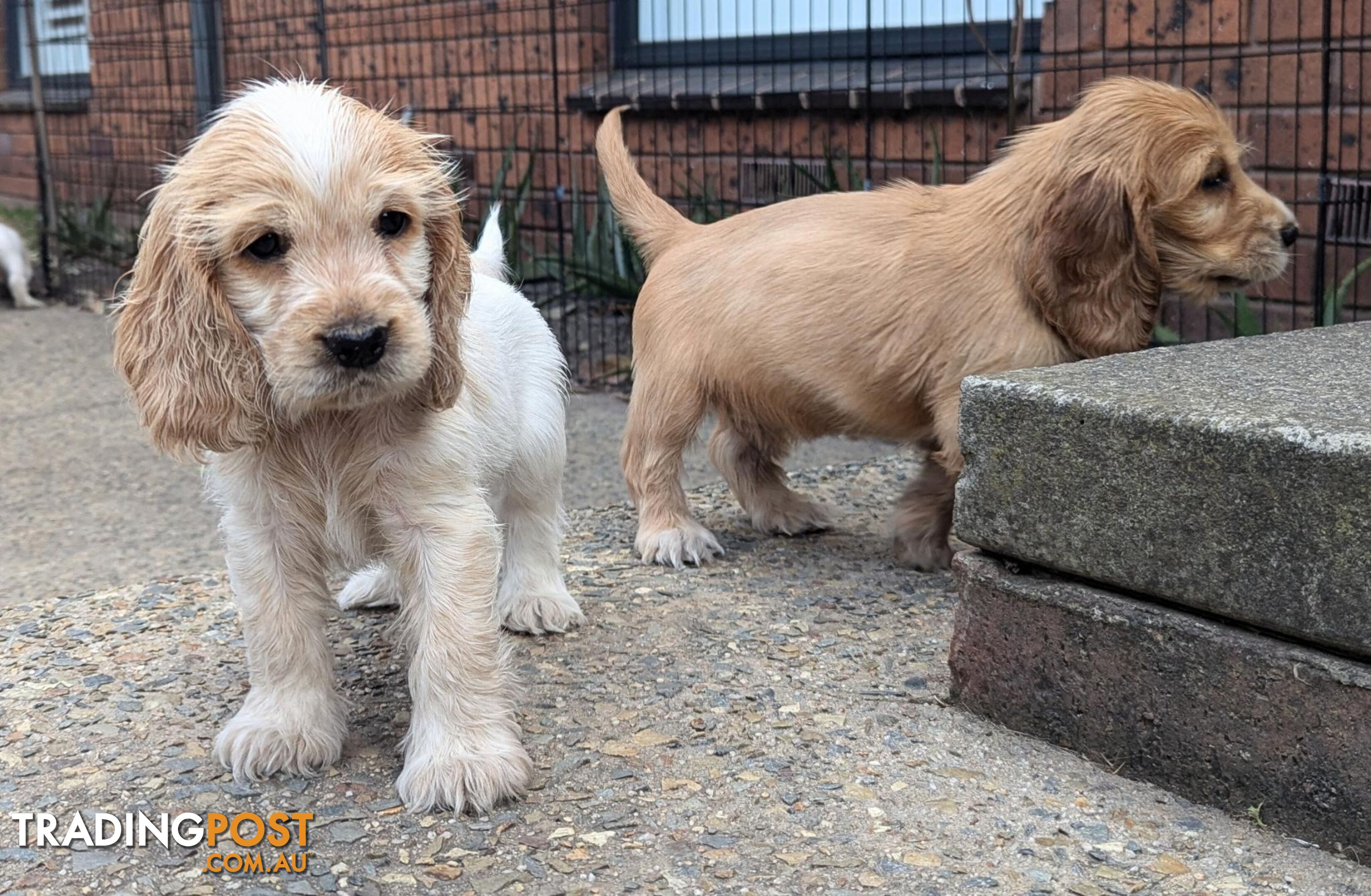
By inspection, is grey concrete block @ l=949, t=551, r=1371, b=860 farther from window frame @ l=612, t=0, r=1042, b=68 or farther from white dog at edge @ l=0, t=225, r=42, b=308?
white dog at edge @ l=0, t=225, r=42, b=308

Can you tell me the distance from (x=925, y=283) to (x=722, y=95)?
406 centimetres

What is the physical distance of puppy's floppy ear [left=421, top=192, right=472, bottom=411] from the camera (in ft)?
9.14

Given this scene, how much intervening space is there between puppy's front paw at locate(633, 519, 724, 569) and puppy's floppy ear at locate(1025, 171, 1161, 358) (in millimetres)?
1264

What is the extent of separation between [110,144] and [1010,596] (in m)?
11.9

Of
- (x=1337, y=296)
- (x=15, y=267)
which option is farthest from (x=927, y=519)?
(x=15, y=267)

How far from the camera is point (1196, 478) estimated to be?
2633mm

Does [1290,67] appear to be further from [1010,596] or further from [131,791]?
[131,791]

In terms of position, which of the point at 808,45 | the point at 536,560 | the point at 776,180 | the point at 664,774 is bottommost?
the point at 664,774

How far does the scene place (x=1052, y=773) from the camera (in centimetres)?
290

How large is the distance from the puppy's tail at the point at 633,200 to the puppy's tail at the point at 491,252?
72cm

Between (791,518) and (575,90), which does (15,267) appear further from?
(791,518)

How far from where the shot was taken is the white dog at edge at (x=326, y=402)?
2.54 meters

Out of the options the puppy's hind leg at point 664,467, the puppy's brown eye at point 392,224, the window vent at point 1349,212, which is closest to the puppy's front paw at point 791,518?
the puppy's hind leg at point 664,467

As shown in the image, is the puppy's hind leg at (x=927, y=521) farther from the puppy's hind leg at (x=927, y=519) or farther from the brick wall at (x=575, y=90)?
the brick wall at (x=575, y=90)
